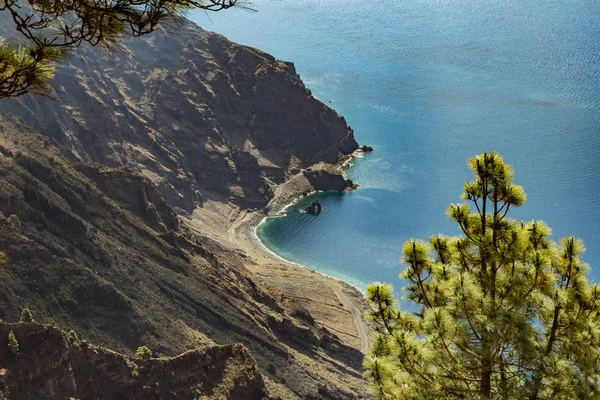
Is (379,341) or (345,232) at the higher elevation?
(345,232)

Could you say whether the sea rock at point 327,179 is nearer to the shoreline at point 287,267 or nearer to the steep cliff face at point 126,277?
the shoreline at point 287,267

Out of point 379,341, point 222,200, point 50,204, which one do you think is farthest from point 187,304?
point 222,200

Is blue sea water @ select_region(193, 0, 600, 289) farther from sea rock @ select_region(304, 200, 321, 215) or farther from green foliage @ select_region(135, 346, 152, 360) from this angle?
green foliage @ select_region(135, 346, 152, 360)

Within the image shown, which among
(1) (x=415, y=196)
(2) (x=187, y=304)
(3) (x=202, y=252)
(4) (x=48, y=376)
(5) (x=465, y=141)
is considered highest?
(5) (x=465, y=141)

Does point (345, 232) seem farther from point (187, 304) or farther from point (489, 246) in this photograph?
point (489, 246)

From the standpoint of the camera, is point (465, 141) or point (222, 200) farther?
point (465, 141)

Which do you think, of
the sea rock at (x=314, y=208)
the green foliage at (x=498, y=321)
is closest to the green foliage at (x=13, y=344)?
the green foliage at (x=498, y=321)

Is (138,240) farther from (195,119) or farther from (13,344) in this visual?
(195,119)

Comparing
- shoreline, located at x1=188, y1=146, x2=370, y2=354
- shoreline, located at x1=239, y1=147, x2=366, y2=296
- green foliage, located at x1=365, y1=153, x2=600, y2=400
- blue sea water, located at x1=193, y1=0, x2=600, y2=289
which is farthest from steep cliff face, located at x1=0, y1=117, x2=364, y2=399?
green foliage, located at x1=365, y1=153, x2=600, y2=400

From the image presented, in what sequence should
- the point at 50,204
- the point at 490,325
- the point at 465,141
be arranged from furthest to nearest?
the point at 465,141, the point at 50,204, the point at 490,325
